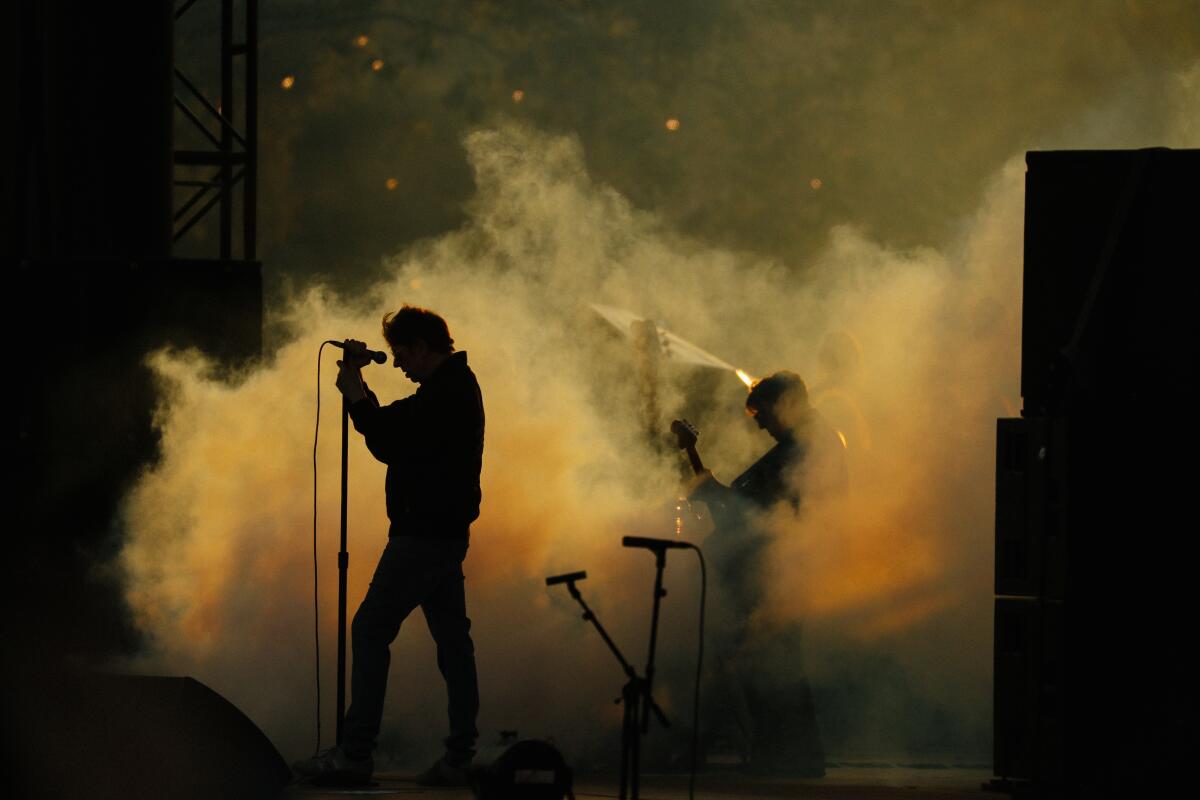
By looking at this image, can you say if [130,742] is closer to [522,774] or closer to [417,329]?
[522,774]

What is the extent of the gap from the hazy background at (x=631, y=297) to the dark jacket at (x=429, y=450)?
1770 mm

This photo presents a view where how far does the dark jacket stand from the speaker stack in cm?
172

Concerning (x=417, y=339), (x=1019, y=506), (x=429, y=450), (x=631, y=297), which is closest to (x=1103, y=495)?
(x=1019, y=506)

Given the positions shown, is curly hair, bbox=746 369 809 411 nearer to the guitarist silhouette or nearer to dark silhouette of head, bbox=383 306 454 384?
the guitarist silhouette

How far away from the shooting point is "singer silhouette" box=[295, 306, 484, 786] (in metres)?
5.23

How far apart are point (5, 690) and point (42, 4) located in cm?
385

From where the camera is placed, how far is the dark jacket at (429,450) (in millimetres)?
5234

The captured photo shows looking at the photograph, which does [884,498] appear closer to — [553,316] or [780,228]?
[553,316]

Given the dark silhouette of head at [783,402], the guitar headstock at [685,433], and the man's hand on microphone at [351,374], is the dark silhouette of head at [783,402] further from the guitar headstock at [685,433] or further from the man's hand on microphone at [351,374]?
the man's hand on microphone at [351,374]

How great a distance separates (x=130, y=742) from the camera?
441cm

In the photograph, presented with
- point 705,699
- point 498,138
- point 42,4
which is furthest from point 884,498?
point 498,138

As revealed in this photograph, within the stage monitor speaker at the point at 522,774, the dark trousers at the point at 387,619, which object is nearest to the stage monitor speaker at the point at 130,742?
the dark trousers at the point at 387,619

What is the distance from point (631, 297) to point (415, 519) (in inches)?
260

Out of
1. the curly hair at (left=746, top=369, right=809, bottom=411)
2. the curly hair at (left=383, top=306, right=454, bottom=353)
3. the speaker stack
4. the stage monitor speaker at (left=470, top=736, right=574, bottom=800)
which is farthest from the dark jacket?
the speaker stack
